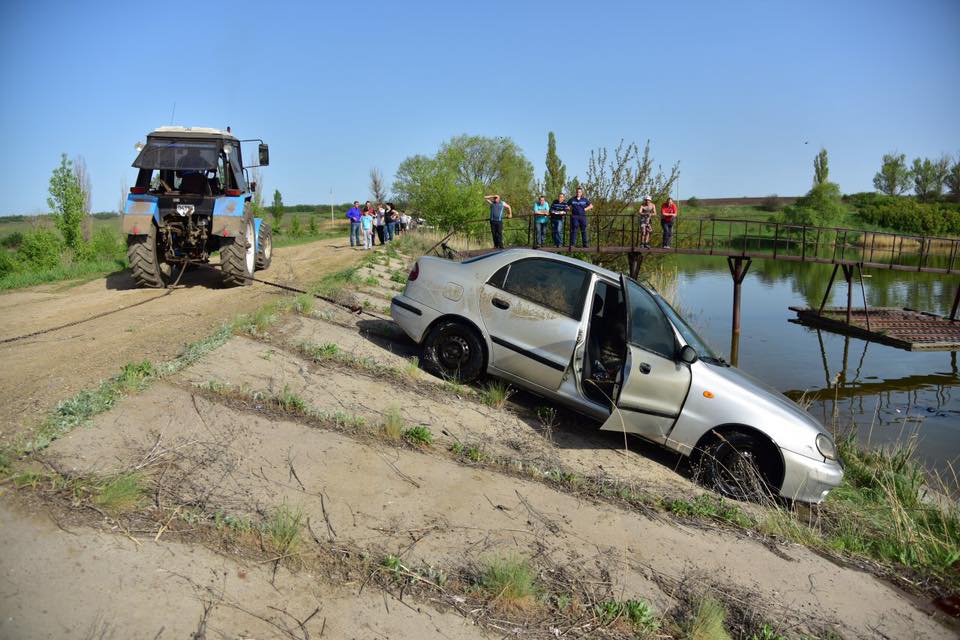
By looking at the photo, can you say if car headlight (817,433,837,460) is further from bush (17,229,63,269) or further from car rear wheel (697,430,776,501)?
bush (17,229,63,269)

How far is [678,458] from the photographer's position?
6684 mm

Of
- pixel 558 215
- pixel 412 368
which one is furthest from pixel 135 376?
pixel 558 215

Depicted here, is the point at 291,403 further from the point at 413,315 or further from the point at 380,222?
the point at 380,222

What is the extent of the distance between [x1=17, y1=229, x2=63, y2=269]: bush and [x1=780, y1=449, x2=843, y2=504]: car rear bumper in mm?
22733

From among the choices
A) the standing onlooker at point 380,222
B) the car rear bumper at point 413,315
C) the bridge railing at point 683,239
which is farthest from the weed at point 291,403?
the standing onlooker at point 380,222

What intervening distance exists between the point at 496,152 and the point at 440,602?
7775cm

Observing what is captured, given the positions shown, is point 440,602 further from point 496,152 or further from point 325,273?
point 496,152

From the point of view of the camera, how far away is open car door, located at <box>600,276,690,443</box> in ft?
20.2

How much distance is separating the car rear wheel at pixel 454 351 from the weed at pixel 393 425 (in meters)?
1.47

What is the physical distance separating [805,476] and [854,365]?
1335cm

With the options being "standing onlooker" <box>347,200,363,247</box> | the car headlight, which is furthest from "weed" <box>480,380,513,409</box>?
"standing onlooker" <box>347,200,363,247</box>

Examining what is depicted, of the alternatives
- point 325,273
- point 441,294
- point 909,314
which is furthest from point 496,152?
point 441,294

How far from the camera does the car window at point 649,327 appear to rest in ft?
20.8

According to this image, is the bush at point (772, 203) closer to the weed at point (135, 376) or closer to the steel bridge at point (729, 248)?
the steel bridge at point (729, 248)
